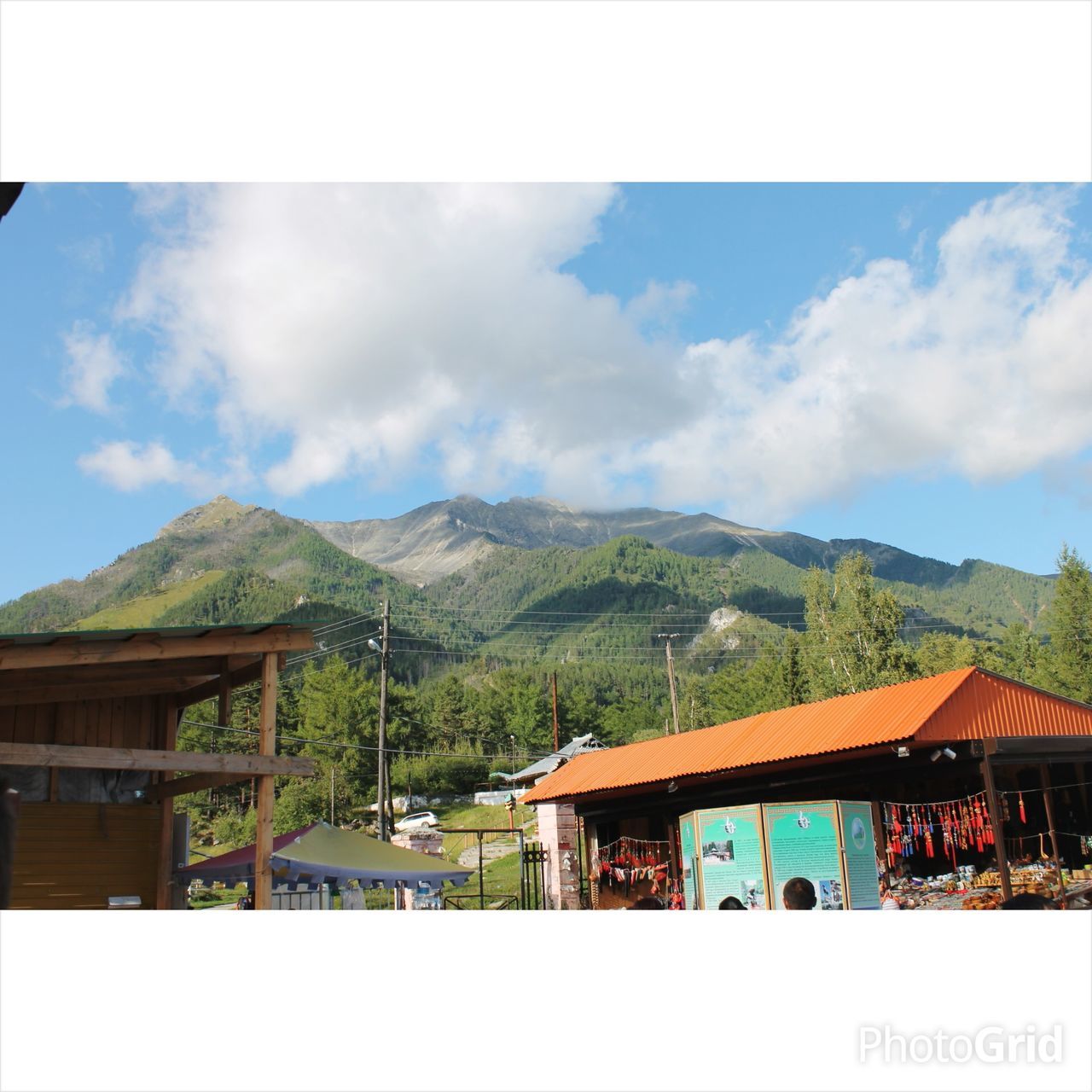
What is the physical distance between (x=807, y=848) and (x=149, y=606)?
18706 centimetres

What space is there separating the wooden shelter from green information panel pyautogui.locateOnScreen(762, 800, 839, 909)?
18.0 feet

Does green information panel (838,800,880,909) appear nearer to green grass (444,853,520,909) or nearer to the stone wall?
the stone wall

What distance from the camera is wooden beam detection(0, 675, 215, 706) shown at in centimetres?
1233

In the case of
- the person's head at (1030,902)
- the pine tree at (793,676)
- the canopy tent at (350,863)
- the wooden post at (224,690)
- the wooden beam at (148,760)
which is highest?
the pine tree at (793,676)

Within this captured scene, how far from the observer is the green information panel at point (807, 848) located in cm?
1089

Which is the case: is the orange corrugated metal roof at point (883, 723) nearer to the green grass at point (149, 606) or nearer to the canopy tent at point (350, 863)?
the canopy tent at point (350, 863)

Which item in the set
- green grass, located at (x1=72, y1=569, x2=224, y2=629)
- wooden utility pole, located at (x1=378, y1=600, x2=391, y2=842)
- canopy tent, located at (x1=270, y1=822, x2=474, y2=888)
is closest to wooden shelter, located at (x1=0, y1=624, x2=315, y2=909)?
canopy tent, located at (x1=270, y1=822, x2=474, y2=888)

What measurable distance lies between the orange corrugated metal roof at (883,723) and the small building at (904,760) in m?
0.03

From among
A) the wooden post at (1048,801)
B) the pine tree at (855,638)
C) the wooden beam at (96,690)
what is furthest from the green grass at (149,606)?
the wooden post at (1048,801)

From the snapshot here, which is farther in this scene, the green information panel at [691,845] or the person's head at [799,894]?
the green information panel at [691,845]

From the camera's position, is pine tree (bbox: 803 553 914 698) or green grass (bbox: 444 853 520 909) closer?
green grass (bbox: 444 853 520 909)

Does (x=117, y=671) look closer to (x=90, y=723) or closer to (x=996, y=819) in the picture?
(x=90, y=723)

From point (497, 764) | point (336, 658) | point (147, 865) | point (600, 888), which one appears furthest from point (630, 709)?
point (147, 865)

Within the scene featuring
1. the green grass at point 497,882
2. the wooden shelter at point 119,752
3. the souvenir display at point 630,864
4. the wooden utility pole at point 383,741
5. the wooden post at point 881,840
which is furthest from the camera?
the green grass at point 497,882
